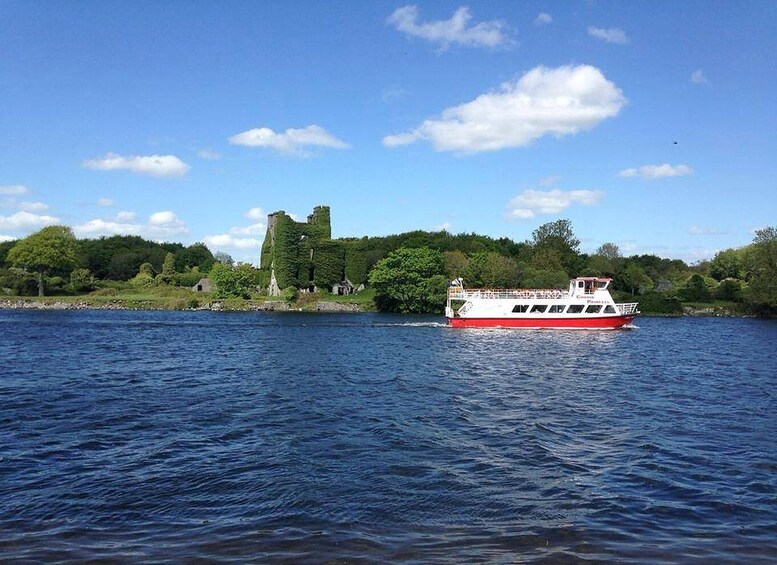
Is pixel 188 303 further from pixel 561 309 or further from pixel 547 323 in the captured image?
pixel 561 309

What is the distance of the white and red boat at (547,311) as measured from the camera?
64.0m

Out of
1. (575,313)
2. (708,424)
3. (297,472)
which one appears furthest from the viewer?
(575,313)

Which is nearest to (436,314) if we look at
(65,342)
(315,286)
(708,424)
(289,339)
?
(315,286)

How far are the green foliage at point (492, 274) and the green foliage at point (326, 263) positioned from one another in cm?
2926

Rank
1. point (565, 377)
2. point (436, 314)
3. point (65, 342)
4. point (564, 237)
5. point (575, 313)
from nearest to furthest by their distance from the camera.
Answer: point (565, 377) < point (65, 342) < point (575, 313) < point (436, 314) < point (564, 237)

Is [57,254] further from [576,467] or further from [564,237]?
[576,467]

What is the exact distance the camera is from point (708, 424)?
1978cm

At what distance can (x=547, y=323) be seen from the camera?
64.4 metres

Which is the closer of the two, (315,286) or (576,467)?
(576,467)

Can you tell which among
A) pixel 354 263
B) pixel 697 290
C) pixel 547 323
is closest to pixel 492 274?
pixel 354 263

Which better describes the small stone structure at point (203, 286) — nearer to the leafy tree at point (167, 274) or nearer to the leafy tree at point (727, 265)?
the leafy tree at point (167, 274)

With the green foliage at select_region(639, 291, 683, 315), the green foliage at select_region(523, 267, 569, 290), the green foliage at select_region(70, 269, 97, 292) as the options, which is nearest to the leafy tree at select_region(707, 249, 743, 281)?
the green foliage at select_region(639, 291, 683, 315)

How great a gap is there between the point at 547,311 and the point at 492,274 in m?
36.9

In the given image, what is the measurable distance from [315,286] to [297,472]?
107 m
